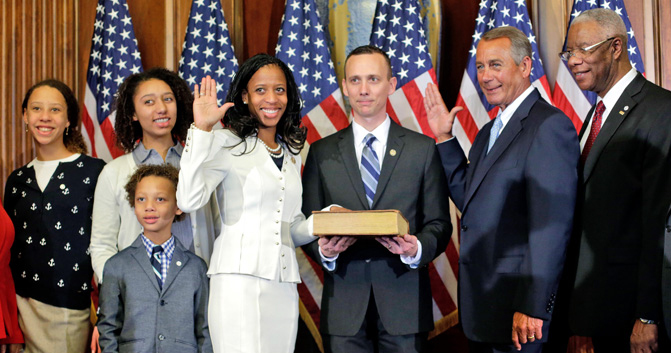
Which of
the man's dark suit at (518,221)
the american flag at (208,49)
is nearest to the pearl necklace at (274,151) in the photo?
the man's dark suit at (518,221)

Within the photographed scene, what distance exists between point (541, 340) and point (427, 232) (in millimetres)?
652

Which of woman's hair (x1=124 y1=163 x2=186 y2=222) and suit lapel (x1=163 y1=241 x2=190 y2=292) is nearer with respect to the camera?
suit lapel (x1=163 y1=241 x2=190 y2=292)

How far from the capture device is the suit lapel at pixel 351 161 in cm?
298

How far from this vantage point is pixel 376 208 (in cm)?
294

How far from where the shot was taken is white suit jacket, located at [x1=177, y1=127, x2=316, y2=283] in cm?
261

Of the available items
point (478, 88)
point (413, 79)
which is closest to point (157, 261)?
point (413, 79)

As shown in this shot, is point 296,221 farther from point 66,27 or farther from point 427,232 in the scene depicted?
point 66,27

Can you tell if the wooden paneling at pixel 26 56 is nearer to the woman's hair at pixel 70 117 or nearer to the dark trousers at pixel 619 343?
the woman's hair at pixel 70 117

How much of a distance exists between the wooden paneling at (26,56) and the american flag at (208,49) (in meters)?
0.89

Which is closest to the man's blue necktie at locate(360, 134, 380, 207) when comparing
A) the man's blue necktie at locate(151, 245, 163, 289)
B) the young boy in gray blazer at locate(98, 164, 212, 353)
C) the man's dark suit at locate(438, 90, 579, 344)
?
the man's dark suit at locate(438, 90, 579, 344)

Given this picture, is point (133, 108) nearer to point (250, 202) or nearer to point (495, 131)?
point (250, 202)

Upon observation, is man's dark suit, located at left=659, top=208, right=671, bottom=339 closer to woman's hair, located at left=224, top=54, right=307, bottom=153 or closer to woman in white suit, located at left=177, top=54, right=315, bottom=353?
woman in white suit, located at left=177, top=54, right=315, bottom=353

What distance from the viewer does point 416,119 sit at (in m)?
4.28

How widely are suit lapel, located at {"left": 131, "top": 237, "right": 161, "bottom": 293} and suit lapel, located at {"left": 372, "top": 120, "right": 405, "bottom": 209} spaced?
3.36ft
